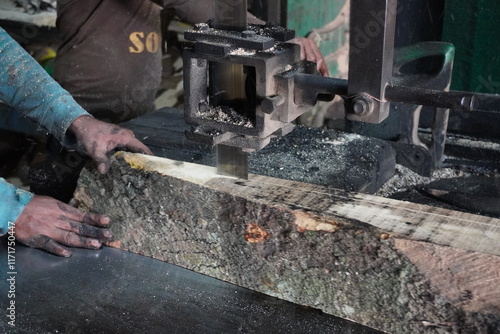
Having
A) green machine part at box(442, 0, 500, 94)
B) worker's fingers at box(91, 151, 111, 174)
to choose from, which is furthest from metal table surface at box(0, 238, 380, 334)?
green machine part at box(442, 0, 500, 94)

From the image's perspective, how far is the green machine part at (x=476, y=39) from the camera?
7.68ft

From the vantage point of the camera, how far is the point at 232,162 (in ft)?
5.40

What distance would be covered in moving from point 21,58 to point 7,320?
920 mm

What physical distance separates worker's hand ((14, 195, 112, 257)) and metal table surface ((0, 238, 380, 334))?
41 millimetres

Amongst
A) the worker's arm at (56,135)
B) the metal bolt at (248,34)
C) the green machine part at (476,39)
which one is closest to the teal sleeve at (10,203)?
the worker's arm at (56,135)

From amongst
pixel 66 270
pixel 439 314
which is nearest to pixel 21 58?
pixel 66 270

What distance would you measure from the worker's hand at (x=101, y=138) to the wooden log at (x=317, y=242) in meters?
0.10

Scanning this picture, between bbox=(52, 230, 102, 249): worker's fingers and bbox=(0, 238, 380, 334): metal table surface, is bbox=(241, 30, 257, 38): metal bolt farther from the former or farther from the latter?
bbox=(52, 230, 102, 249): worker's fingers

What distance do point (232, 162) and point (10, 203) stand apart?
68cm

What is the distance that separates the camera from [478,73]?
244 centimetres

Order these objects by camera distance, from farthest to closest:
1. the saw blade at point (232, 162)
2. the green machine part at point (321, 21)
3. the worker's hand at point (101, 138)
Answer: the green machine part at point (321, 21), the worker's hand at point (101, 138), the saw blade at point (232, 162)

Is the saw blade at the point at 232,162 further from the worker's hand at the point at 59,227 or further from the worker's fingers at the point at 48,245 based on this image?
the worker's fingers at the point at 48,245

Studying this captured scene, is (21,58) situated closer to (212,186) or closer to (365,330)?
(212,186)

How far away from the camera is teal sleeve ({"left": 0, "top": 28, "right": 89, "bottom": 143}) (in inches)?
76.7
